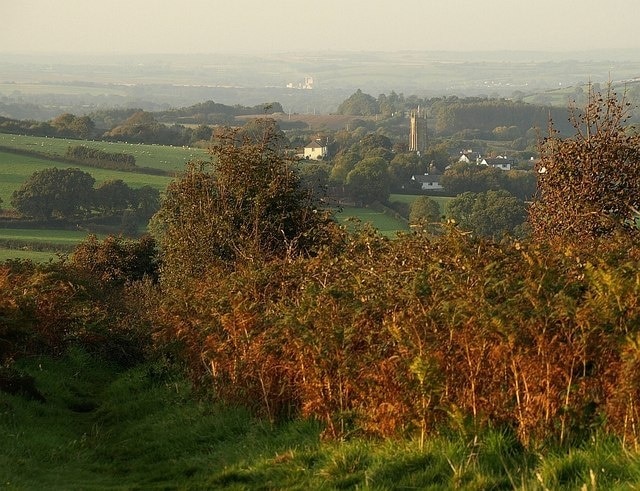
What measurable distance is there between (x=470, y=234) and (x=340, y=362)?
2231 millimetres

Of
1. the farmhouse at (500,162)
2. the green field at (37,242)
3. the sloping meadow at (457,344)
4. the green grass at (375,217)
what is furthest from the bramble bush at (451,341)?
the farmhouse at (500,162)

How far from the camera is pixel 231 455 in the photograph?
32.7 feet

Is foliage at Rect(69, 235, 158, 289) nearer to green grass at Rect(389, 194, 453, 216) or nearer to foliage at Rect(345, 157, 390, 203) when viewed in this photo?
green grass at Rect(389, 194, 453, 216)

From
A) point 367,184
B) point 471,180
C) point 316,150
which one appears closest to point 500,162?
point 316,150

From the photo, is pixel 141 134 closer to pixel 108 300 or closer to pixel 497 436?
pixel 108 300

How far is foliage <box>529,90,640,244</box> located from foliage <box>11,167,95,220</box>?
193 ft

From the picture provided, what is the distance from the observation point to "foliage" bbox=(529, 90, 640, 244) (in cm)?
1953

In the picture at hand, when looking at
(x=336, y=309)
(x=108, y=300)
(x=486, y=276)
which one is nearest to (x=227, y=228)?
(x=108, y=300)

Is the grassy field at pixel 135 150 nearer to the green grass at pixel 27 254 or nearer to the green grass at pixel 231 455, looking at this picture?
the green grass at pixel 27 254

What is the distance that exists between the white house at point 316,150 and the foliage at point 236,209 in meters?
91.5

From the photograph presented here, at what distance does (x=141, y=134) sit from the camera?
143375 millimetres

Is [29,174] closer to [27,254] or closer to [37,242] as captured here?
[37,242]

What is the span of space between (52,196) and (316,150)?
56912mm

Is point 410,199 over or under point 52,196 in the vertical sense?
under
